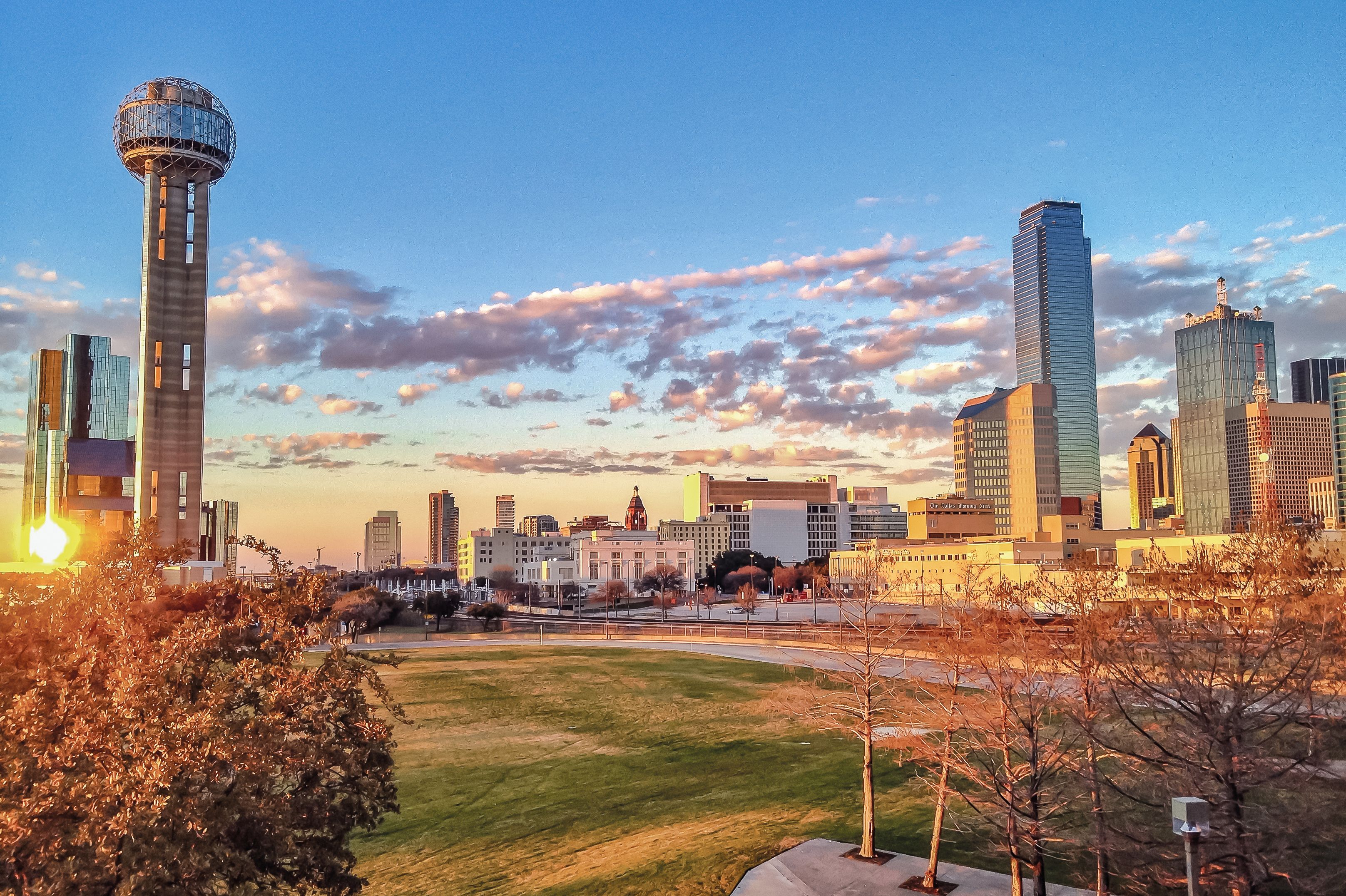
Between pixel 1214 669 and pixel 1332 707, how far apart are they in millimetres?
4861

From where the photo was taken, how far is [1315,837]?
18.2 meters

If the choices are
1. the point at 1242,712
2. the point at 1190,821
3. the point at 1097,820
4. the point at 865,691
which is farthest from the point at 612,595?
the point at 1190,821

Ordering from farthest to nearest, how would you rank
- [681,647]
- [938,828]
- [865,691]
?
[681,647] < [865,691] < [938,828]

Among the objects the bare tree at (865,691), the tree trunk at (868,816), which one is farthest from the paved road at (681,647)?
the tree trunk at (868,816)

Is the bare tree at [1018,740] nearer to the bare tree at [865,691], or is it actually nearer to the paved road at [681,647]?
the bare tree at [865,691]

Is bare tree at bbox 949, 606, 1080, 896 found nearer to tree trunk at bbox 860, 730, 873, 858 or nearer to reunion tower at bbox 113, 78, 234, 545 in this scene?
tree trunk at bbox 860, 730, 873, 858

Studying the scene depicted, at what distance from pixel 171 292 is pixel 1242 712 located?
471 feet

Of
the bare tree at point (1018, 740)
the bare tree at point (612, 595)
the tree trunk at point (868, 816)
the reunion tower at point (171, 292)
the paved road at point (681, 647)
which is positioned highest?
the reunion tower at point (171, 292)

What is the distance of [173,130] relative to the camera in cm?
13438

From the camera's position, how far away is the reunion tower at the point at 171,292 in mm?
129000

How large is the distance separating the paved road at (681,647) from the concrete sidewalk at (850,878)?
90.3ft

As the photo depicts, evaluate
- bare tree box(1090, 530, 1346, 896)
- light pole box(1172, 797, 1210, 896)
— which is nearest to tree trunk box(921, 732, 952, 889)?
bare tree box(1090, 530, 1346, 896)

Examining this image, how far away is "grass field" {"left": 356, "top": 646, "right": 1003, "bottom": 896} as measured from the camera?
25.8m

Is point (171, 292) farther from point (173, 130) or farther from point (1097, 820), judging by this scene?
point (1097, 820)
